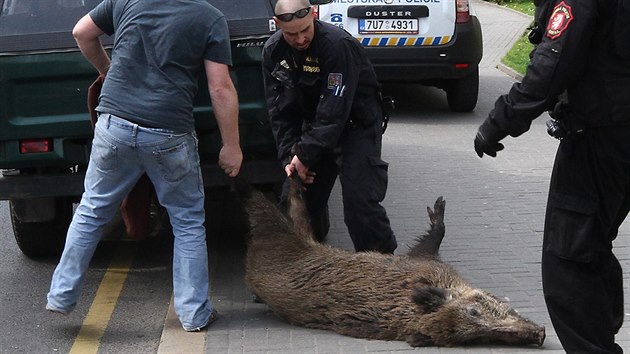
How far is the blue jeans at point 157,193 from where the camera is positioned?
17.9ft

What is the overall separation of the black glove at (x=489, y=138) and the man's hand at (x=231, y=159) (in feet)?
5.41

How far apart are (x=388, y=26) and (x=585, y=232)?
7.65 meters

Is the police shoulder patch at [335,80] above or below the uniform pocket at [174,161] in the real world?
above

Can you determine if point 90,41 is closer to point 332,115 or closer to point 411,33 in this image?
point 332,115

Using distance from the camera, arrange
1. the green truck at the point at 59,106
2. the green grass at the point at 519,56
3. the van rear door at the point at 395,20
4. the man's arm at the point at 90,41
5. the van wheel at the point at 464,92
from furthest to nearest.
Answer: the green grass at the point at 519,56 < the van wheel at the point at 464,92 < the van rear door at the point at 395,20 < the green truck at the point at 59,106 < the man's arm at the point at 90,41

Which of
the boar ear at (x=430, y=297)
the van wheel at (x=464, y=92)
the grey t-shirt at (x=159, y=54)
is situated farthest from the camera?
the van wheel at (x=464, y=92)

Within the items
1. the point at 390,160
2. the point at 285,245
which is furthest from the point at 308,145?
the point at 390,160

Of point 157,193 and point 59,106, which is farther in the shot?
point 59,106

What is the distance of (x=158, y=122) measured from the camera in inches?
214

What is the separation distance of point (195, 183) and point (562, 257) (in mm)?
2141

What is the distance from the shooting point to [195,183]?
18.5 ft

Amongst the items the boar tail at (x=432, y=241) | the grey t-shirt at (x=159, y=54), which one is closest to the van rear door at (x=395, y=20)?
the boar tail at (x=432, y=241)

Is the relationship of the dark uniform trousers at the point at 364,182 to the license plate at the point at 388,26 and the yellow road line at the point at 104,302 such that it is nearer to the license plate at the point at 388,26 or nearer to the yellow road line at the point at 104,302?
the yellow road line at the point at 104,302

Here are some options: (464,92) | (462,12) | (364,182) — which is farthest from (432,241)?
(464,92)
